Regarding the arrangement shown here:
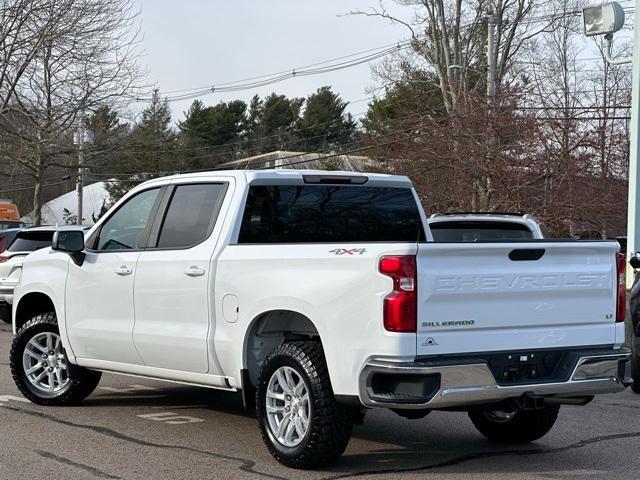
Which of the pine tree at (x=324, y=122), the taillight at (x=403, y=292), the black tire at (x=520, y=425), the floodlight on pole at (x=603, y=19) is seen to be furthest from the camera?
the pine tree at (x=324, y=122)

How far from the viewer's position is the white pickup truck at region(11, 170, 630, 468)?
19.7 ft

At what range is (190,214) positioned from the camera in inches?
308

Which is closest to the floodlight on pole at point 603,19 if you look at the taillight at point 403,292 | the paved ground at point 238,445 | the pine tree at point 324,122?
the paved ground at point 238,445

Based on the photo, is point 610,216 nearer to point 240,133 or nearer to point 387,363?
point 387,363

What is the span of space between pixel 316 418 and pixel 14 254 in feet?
37.8

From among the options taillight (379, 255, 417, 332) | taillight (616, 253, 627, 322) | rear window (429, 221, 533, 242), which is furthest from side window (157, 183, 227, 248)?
rear window (429, 221, 533, 242)

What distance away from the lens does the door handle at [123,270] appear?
800 cm

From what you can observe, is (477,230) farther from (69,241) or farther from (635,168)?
Answer: (635,168)

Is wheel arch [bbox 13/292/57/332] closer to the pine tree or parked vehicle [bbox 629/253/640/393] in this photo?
parked vehicle [bbox 629/253/640/393]

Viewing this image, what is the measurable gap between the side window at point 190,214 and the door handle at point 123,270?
0.32 meters

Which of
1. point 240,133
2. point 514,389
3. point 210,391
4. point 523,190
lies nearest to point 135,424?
point 210,391

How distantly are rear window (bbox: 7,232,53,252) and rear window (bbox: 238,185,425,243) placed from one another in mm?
10146

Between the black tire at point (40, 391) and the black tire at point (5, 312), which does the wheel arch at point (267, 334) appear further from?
the black tire at point (5, 312)

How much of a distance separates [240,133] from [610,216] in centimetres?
5802
